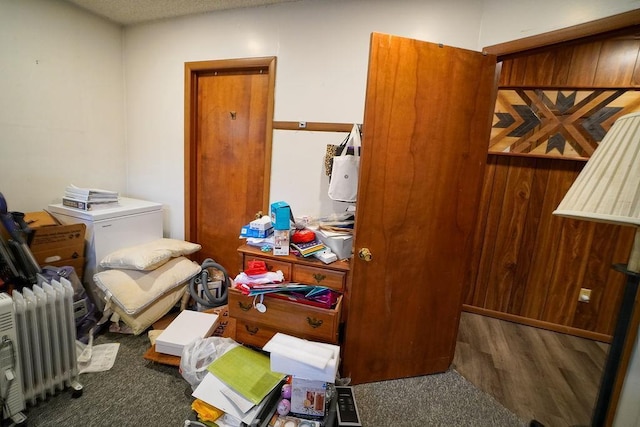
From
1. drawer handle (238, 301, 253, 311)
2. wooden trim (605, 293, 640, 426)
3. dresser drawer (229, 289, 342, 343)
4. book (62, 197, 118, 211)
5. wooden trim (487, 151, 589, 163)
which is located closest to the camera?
wooden trim (605, 293, 640, 426)

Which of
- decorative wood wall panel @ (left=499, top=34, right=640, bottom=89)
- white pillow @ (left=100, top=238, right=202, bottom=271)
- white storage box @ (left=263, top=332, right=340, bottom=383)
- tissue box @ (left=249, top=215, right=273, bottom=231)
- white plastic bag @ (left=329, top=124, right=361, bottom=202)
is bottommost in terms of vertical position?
white storage box @ (left=263, top=332, right=340, bottom=383)

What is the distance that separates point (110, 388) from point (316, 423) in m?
1.16

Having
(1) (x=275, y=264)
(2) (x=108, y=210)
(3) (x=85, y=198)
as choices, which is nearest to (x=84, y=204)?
(3) (x=85, y=198)

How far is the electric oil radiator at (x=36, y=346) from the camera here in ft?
4.04

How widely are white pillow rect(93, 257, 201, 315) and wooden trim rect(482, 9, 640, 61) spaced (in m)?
2.56

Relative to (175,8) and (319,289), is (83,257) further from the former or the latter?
(175,8)

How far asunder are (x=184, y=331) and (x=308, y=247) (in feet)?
3.23

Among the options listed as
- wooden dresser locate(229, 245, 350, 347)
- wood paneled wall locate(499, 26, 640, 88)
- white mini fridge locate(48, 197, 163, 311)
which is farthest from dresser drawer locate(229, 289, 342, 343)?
wood paneled wall locate(499, 26, 640, 88)

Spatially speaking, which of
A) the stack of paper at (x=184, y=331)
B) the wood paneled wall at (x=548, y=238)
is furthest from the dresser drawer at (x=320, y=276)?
the wood paneled wall at (x=548, y=238)

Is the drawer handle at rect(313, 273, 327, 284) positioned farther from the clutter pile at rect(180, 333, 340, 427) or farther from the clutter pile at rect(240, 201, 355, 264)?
the clutter pile at rect(180, 333, 340, 427)

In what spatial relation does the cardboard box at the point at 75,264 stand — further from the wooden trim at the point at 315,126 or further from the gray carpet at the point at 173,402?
the wooden trim at the point at 315,126

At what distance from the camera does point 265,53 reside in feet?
7.23

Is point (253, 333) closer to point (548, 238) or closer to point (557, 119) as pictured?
point (548, 238)

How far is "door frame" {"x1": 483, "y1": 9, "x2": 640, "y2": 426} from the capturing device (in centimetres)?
92
